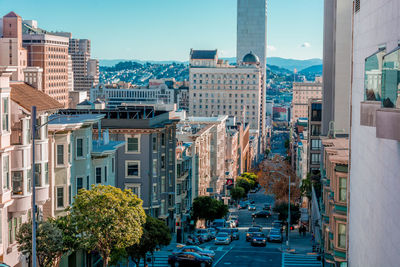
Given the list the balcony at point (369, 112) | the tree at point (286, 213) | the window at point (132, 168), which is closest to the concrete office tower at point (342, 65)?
the tree at point (286, 213)

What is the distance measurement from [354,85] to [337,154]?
9.58 m

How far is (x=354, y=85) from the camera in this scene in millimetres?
39812

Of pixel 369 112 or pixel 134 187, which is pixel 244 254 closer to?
pixel 134 187

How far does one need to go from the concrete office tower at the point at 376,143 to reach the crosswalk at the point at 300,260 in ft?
76.8

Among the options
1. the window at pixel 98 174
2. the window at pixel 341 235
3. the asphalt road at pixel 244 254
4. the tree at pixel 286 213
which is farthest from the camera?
the tree at pixel 286 213

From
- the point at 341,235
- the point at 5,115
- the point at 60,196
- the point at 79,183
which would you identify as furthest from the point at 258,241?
the point at 5,115

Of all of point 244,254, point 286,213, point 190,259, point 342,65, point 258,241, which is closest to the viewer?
point 190,259

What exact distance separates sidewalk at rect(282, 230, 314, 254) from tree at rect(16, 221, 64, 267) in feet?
132

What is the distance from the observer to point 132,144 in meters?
65.7

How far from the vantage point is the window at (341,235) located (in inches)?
1734

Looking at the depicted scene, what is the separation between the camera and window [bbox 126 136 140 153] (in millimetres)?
65625

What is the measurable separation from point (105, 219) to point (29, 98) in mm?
7583

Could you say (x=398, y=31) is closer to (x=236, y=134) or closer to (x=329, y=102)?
(x=329, y=102)

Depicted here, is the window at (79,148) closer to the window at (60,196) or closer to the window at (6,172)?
the window at (60,196)
